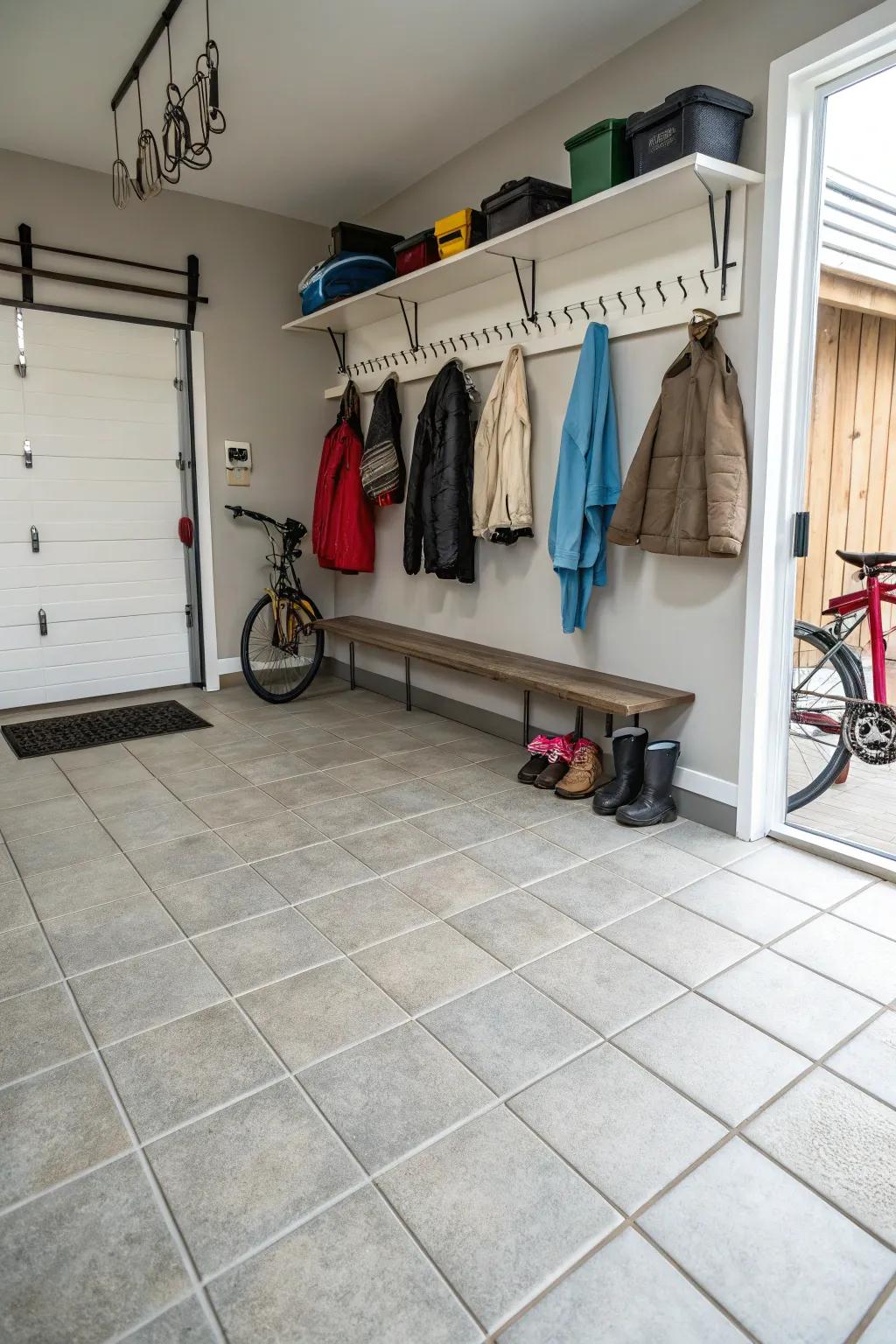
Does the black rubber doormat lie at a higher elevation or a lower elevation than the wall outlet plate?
lower

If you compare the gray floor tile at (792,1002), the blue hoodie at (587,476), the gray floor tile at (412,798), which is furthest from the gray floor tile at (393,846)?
the blue hoodie at (587,476)

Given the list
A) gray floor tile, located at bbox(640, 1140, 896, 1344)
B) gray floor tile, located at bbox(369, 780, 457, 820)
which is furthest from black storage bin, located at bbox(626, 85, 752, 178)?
gray floor tile, located at bbox(640, 1140, 896, 1344)

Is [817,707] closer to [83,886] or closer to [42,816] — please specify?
[83,886]

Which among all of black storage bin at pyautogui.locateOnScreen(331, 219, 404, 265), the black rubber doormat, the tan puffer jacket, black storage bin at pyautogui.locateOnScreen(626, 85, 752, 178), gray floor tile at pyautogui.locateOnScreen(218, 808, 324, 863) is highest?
black storage bin at pyautogui.locateOnScreen(331, 219, 404, 265)

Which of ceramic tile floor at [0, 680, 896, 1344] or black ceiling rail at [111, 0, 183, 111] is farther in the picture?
black ceiling rail at [111, 0, 183, 111]

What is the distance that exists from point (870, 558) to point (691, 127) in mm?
1510

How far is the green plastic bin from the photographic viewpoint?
9.69 ft

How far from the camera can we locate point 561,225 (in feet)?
10.6

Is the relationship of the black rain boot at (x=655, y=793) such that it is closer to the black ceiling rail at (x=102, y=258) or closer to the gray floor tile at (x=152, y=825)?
the gray floor tile at (x=152, y=825)

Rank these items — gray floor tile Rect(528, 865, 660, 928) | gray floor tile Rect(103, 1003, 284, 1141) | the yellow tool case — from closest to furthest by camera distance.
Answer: gray floor tile Rect(103, 1003, 284, 1141), gray floor tile Rect(528, 865, 660, 928), the yellow tool case

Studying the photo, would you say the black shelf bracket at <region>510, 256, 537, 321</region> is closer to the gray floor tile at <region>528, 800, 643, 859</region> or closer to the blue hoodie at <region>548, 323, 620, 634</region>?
the blue hoodie at <region>548, 323, 620, 634</region>

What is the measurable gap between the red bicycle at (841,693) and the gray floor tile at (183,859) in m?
2.08

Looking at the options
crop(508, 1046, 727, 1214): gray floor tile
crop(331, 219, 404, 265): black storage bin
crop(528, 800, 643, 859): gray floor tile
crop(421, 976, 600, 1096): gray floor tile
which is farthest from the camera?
crop(331, 219, 404, 265): black storage bin

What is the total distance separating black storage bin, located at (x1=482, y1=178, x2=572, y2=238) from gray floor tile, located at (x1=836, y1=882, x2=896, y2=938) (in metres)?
2.71
